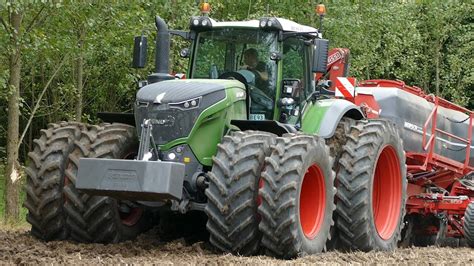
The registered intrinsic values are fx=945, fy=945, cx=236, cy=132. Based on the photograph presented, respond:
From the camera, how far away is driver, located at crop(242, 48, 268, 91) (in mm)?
10758

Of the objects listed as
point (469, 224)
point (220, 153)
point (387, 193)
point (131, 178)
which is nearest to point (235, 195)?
point (220, 153)

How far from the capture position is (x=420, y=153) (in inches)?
542

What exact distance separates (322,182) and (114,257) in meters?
2.46

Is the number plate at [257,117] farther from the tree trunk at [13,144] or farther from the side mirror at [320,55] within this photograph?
the tree trunk at [13,144]

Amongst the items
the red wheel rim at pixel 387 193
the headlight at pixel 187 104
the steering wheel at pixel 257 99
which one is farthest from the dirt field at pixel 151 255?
the steering wheel at pixel 257 99

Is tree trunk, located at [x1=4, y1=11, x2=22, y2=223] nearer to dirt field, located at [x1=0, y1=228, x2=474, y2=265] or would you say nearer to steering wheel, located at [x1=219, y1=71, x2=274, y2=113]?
dirt field, located at [x1=0, y1=228, x2=474, y2=265]

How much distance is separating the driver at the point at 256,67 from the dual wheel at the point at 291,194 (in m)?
1.20

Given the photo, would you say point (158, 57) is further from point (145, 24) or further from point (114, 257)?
point (145, 24)

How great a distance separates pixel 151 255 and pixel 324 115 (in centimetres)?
293

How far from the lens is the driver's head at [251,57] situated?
35.5 ft

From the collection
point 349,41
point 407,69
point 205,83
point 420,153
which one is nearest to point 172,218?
point 205,83

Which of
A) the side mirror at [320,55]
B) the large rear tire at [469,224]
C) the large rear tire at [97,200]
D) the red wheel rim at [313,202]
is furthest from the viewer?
the large rear tire at [469,224]

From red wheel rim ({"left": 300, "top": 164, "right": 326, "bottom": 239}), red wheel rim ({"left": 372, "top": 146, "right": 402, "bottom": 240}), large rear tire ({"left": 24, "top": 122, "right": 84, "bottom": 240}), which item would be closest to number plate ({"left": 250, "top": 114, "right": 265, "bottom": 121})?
red wheel rim ({"left": 300, "top": 164, "right": 326, "bottom": 239})

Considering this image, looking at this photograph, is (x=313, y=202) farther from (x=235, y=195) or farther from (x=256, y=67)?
(x=256, y=67)
